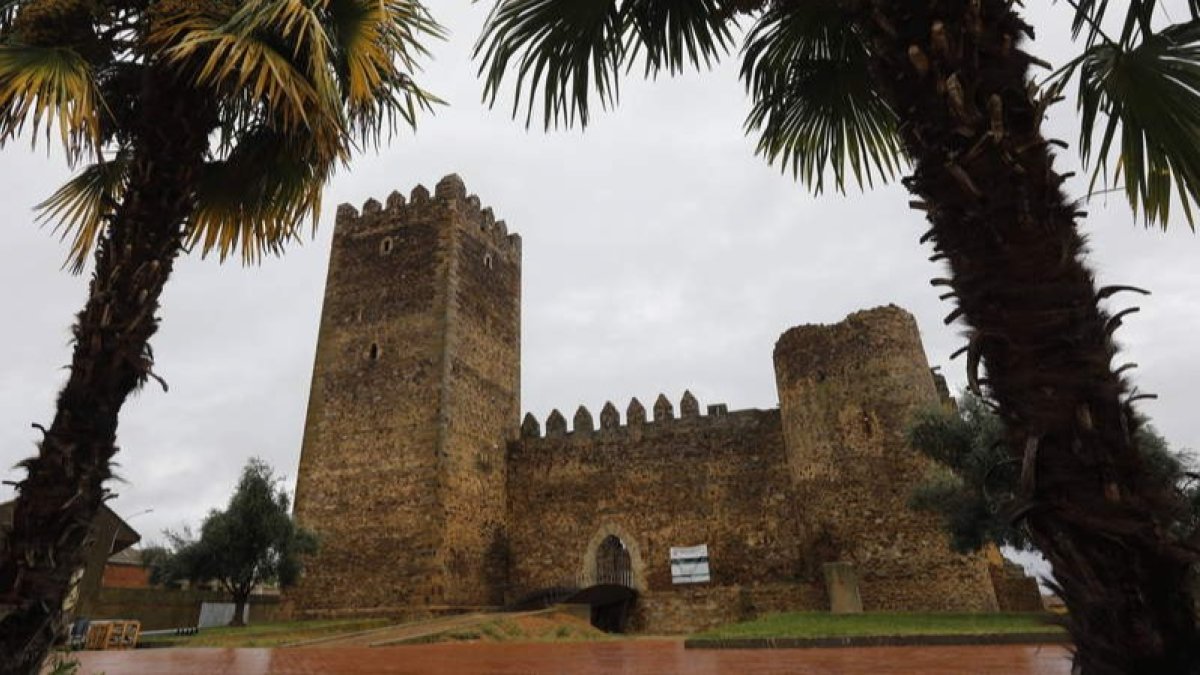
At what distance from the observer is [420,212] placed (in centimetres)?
2092

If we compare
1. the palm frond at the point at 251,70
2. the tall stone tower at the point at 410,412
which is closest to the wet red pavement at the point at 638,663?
the palm frond at the point at 251,70

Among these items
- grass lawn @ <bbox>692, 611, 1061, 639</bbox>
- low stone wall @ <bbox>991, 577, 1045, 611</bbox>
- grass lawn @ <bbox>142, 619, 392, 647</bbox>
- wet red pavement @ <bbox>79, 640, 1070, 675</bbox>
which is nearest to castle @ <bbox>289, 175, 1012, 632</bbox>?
grass lawn @ <bbox>142, 619, 392, 647</bbox>

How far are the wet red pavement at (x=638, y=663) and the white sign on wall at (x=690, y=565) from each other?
11.3m

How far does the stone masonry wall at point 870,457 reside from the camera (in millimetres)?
14555

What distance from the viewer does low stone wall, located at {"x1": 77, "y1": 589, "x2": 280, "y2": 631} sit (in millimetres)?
18641

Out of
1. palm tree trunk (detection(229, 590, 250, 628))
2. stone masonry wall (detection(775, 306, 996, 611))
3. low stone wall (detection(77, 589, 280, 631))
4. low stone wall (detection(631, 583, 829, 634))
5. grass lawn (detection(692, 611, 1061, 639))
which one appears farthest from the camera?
low stone wall (detection(77, 589, 280, 631))

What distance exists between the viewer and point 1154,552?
137 centimetres

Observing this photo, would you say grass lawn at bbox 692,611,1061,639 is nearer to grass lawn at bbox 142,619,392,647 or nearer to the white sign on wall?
the white sign on wall

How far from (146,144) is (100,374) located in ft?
4.43

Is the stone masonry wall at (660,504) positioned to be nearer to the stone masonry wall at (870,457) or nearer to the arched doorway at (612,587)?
the arched doorway at (612,587)

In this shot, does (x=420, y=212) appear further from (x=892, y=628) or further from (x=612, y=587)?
(x=892, y=628)

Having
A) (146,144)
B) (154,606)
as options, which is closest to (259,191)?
Answer: (146,144)

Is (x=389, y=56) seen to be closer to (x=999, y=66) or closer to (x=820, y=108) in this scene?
(x=820, y=108)

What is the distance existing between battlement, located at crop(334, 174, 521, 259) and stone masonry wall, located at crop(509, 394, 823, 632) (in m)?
6.80
